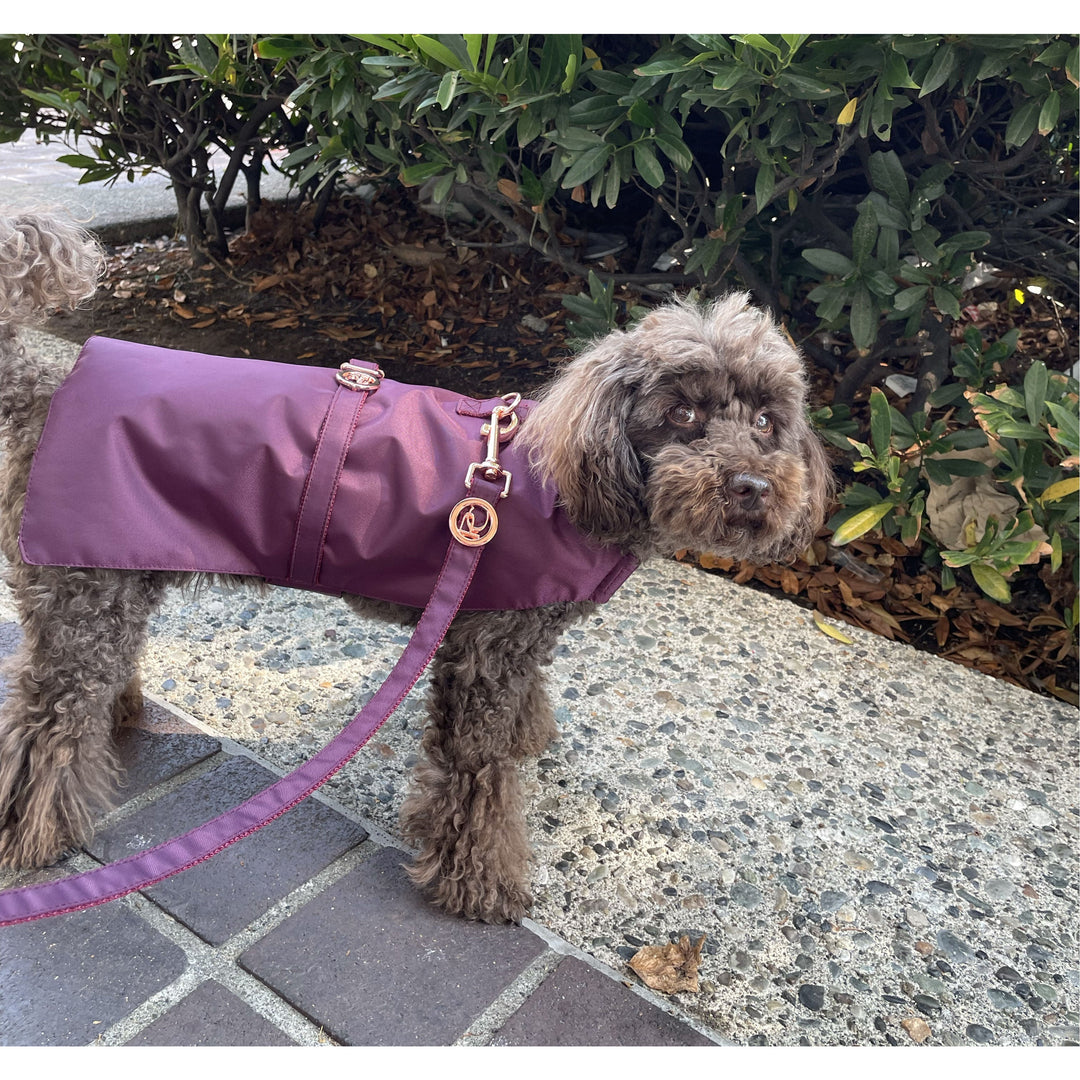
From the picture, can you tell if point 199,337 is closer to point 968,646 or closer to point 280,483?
point 280,483

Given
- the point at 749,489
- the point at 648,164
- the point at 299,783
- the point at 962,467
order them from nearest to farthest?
the point at 299,783
the point at 749,489
the point at 648,164
the point at 962,467

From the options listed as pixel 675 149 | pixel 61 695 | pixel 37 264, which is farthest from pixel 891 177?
pixel 61 695

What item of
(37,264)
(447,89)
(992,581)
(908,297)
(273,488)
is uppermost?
(447,89)

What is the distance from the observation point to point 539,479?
2.10m

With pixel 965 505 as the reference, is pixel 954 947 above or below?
below

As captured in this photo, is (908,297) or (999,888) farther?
(908,297)

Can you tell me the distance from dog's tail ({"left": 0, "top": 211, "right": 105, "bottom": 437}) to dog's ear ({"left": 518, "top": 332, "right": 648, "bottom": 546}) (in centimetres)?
109

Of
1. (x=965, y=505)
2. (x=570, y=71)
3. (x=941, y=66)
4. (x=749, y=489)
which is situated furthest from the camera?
(x=965, y=505)

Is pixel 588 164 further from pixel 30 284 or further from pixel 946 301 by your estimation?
pixel 30 284

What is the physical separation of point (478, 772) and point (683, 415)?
36.9 inches

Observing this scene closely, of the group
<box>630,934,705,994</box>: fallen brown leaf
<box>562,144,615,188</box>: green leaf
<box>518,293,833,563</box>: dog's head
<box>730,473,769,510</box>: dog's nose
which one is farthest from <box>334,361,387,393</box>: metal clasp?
<box>630,934,705,994</box>: fallen brown leaf

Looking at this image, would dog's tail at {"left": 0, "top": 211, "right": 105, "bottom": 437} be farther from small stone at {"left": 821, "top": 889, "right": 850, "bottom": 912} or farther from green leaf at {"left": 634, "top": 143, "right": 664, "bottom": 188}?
small stone at {"left": 821, "top": 889, "right": 850, "bottom": 912}

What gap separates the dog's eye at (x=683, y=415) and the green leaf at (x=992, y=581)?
137 cm

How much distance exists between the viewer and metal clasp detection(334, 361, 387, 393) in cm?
210
